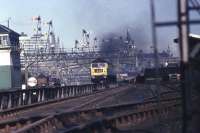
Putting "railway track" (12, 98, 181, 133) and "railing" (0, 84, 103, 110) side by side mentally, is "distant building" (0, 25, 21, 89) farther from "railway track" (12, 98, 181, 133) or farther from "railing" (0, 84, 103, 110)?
"railway track" (12, 98, 181, 133)

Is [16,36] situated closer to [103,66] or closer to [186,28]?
[103,66]

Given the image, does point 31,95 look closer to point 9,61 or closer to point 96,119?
point 96,119

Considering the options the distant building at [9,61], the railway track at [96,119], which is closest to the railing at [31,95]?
the railway track at [96,119]

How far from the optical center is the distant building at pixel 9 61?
68.2 m

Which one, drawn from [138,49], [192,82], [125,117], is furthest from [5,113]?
[138,49]

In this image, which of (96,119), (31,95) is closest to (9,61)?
(31,95)

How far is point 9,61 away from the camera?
230 feet

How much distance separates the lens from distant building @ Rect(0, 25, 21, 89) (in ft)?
224

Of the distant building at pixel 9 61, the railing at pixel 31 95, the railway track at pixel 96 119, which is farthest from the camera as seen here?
the distant building at pixel 9 61

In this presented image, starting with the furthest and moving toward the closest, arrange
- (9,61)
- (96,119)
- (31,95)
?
1. (9,61)
2. (31,95)
3. (96,119)

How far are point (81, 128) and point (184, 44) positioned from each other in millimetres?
7494

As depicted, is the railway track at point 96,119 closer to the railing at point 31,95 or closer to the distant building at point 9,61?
the railing at point 31,95

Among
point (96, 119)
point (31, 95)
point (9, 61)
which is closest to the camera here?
point (96, 119)

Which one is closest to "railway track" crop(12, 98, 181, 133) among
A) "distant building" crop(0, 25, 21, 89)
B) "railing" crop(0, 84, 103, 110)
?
"railing" crop(0, 84, 103, 110)
